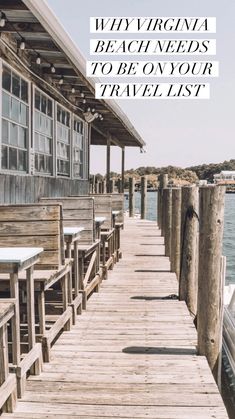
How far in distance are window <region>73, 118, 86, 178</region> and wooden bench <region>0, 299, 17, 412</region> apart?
842cm

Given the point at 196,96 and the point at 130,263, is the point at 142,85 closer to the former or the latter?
the point at 196,96

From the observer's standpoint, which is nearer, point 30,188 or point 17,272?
point 17,272

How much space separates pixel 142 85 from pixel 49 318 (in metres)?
6.30

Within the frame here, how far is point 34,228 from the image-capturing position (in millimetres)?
5121

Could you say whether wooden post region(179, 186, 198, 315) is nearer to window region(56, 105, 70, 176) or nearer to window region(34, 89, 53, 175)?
window region(34, 89, 53, 175)

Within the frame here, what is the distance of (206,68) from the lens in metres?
10.3

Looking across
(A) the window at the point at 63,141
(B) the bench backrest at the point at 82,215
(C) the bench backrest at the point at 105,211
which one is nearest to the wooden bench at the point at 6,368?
(B) the bench backrest at the point at 82,215

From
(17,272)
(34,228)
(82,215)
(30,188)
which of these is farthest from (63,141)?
(17,272)

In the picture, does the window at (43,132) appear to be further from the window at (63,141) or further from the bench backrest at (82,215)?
the bench backrest at (82,215)

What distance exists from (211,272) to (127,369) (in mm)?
1225

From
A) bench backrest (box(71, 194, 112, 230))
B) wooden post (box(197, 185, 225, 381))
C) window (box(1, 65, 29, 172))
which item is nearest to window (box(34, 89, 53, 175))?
window (box(1, 65, 29, 172))

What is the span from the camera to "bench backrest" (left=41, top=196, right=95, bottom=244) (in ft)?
24.7

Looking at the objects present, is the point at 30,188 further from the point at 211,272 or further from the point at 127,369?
the point at 127,369

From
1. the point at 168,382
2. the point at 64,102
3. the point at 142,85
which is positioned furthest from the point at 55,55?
the point at 168,382
